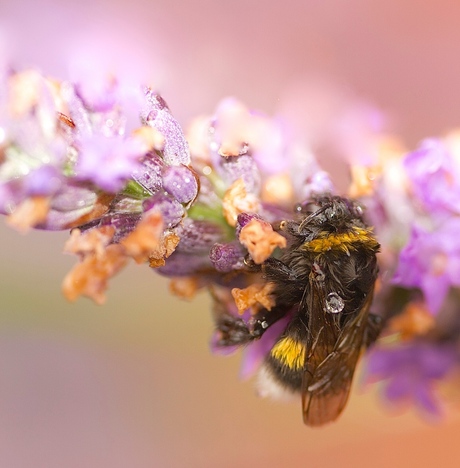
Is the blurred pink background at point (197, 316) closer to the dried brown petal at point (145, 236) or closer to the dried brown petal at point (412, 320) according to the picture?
the dried brown petal at point (412, 320)

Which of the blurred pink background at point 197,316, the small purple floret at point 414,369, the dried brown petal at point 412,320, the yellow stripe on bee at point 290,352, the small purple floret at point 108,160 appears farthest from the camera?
the blurred pink background at point 197,316

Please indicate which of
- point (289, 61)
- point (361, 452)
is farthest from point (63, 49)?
point (361, 452)

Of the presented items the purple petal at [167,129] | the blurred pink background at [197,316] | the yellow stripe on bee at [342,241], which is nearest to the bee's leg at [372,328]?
the yellow stripe on bee at [342,241]

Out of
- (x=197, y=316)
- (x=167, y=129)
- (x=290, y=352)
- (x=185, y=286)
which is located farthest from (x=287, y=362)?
(x=197, y=316)

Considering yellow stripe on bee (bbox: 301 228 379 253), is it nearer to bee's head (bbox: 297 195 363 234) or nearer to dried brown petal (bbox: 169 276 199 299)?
bee's head (bbox: 297 195 363 234)

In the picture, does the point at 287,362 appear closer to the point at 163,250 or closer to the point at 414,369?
the point at 163,250

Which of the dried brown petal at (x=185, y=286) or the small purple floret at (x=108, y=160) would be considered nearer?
the small purple floret at (x=108, y=160)

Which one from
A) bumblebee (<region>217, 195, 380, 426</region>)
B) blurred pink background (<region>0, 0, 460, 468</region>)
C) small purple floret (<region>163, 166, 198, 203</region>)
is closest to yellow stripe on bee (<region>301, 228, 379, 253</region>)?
bumblebee (<region>217, 195, 380, 426</region>)
